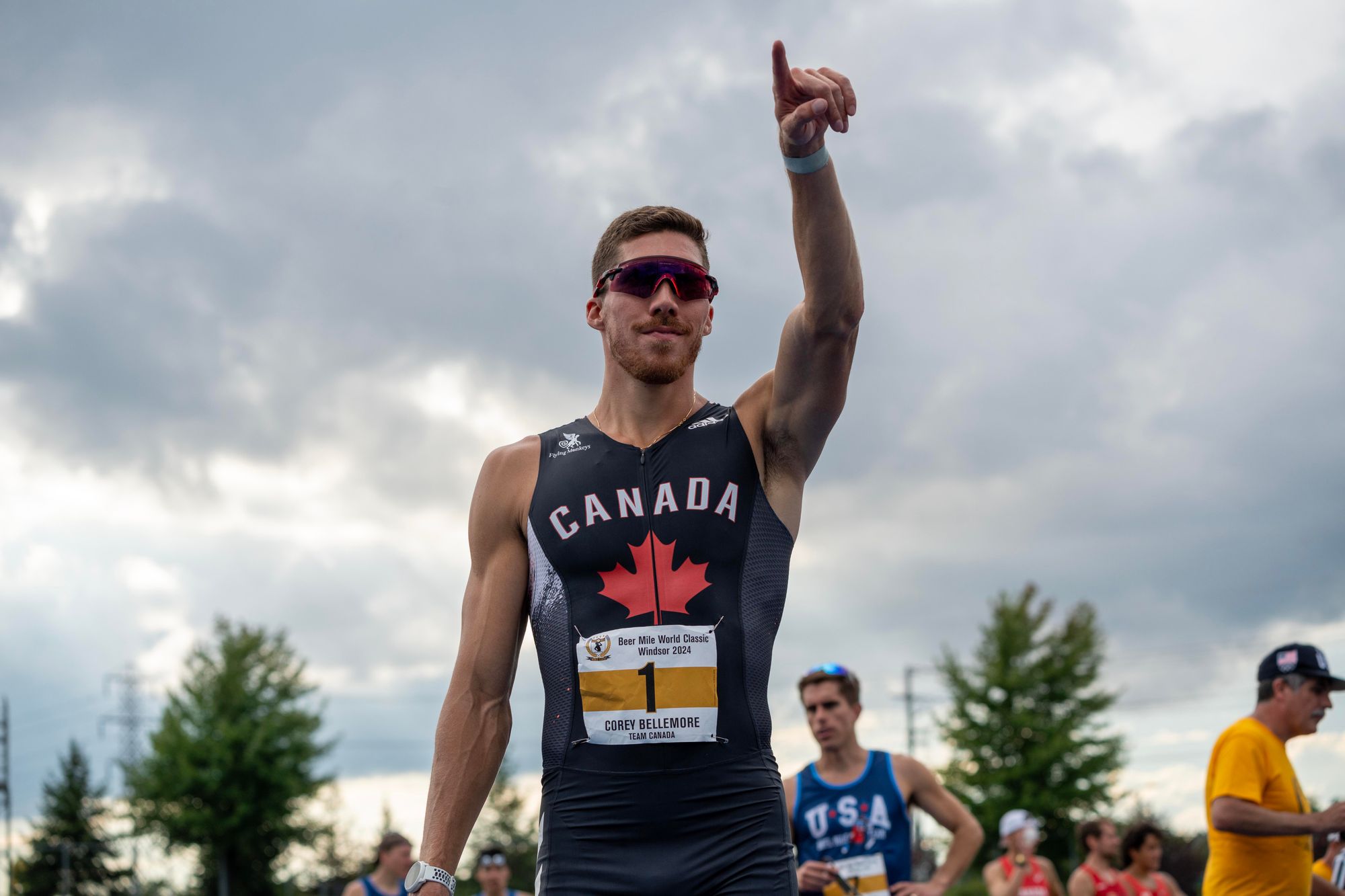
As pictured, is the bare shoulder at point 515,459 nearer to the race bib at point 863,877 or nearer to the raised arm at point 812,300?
the raised arm at point 812,300

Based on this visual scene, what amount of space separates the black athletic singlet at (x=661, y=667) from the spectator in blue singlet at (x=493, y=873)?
10.4m

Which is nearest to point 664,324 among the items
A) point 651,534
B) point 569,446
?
point 569,446

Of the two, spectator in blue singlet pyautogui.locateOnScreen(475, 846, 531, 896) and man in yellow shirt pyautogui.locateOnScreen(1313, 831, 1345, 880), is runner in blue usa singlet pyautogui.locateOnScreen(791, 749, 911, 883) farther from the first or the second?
spectator in blue singlet pyautogui.locateOnScreen(475, 846, 531, 896)

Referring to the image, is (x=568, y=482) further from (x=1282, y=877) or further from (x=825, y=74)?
(x=1282, y=877)

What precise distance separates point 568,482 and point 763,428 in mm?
565

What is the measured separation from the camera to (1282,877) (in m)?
6.81

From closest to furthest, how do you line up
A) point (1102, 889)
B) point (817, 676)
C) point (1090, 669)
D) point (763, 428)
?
point (763, 428) → point (817, 676) → point (1102, 889) → point (1090, 669)

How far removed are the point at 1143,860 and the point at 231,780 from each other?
136 feet

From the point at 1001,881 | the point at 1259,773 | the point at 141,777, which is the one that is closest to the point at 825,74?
the point at 1259,773

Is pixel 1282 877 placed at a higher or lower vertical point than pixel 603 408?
lower

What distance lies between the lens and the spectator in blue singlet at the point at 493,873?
13141 mm

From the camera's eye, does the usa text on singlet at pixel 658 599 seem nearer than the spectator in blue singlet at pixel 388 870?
Yes

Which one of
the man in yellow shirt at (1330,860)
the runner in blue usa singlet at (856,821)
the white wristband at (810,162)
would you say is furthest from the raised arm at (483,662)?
the man in yellow shirt at (1330,860)

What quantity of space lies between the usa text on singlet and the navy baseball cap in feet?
15.9
